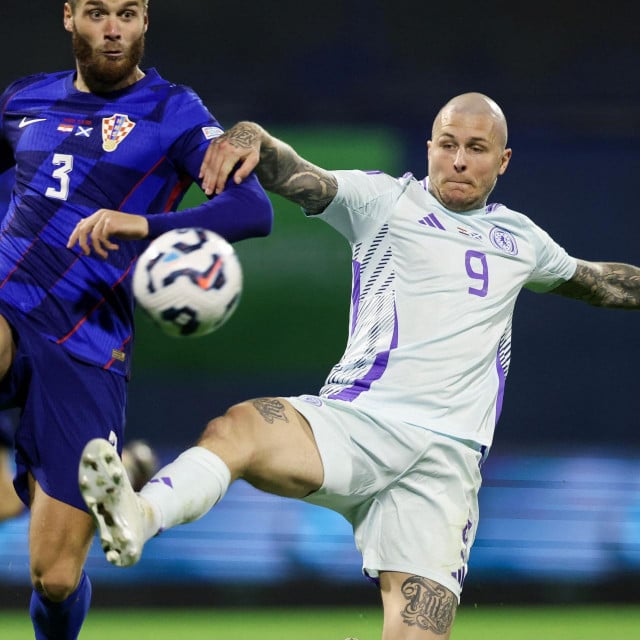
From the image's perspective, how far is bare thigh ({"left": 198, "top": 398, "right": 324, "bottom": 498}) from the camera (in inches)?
141

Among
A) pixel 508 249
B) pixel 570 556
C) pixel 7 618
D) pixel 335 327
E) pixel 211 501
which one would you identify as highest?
pixel 508 249

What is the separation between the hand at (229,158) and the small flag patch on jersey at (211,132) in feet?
0.59

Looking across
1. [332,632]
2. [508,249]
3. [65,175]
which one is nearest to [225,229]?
[65,175]

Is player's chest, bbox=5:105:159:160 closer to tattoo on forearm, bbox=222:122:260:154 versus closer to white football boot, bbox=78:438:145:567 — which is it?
tattoo on forearm, bbox=222:122:260:154

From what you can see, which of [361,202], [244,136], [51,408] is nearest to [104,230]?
[244,136]

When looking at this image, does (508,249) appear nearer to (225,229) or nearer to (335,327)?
(225,229)

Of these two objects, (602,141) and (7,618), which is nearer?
(7,618)

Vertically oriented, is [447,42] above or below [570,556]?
above

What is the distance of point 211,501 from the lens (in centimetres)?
341

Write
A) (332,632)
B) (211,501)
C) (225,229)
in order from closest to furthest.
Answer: (211,501)
(225,229)
(332,632)

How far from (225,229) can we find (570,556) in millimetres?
3514

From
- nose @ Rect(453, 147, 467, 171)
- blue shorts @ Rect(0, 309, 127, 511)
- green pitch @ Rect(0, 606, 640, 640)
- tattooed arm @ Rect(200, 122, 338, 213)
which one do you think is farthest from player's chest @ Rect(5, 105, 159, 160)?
A: green pitch @ Rect(0, 606, 640, 640)

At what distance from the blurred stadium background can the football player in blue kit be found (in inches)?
91.4

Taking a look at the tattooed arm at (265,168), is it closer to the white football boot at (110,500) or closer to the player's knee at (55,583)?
the white football boot at (110,500)
